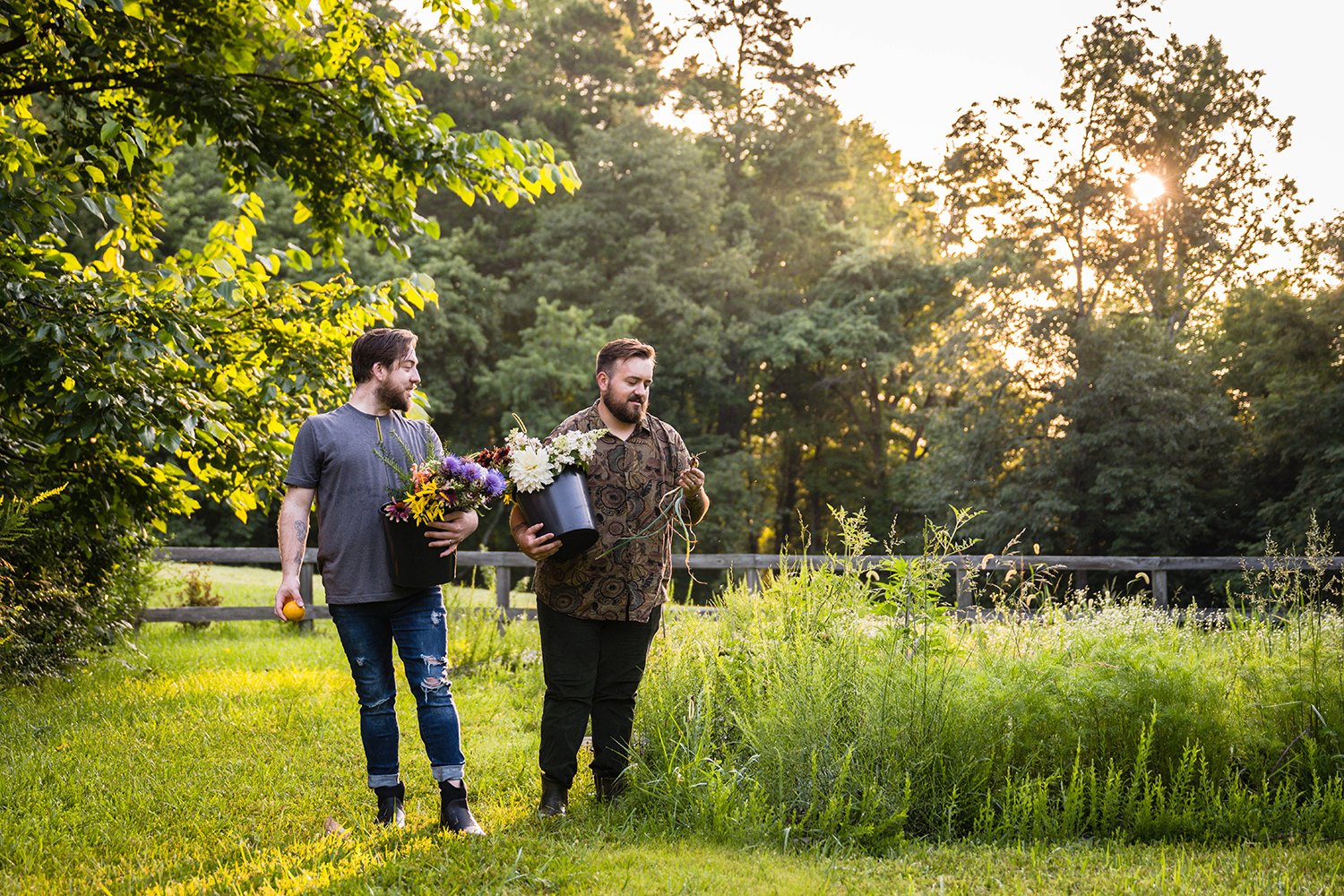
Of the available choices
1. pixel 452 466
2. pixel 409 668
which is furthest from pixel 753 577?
pixel 452 466

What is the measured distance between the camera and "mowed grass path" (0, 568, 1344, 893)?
350 centimetres

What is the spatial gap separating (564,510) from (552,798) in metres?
1.20

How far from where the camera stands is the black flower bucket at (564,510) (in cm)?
411

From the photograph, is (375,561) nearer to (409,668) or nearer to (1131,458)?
(409,668)

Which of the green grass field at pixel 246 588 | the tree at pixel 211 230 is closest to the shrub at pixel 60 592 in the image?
the tree at pixel 211 230

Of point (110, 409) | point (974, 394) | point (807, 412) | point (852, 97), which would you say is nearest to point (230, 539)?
point (807, 412)

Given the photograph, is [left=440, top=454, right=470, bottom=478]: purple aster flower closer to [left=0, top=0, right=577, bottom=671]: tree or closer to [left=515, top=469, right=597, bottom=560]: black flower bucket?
[left=515, top=469, right=597, bottom=560]: black flower bucket

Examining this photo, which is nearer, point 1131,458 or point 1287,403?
point 1287,403

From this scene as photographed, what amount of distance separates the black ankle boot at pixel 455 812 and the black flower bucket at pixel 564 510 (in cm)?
94

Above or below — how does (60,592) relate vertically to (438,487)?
below

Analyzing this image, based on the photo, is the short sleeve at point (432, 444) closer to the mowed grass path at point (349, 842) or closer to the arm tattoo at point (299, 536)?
the arm tattoo at point (299, 536)

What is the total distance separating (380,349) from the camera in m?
4.05

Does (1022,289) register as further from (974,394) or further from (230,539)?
(230,539)

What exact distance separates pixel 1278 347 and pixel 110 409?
1810cm
